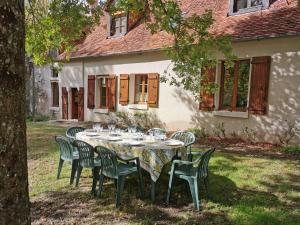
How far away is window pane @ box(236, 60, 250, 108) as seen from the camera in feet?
29.3

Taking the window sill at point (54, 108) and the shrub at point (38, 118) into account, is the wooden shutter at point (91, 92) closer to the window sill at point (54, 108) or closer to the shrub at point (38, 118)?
the window sill at point (54, 108)

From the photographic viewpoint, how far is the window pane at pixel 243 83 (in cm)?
893

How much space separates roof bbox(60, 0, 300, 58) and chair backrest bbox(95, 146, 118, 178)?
3.80 m

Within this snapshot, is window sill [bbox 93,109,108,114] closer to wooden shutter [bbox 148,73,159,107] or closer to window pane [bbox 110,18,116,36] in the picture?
wooden shutter [bbox 148,73,159,107]

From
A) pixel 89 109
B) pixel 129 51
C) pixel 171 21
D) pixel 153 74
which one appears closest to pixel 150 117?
pixel 153 74

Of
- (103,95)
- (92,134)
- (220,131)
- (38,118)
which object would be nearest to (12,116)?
(92,134)

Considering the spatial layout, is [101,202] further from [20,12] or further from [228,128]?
[228,128]

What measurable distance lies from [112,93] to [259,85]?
705 centimetres

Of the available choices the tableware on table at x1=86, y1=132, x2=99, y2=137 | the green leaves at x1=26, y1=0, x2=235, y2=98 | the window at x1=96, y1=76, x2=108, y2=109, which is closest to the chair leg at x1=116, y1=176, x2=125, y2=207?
the tableware on table at x1=86, y1=132, x2=99, y2=137

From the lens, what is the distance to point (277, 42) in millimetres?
8016

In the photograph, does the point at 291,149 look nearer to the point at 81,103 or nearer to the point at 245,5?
the point at 245,5

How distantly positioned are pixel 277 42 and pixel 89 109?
9689 mm

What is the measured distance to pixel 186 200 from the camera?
4.32 m

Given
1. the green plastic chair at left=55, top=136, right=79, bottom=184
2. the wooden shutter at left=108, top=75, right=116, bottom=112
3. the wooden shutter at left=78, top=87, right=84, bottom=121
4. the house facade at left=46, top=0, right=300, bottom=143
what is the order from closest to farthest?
the green plastic chair at left=55, top=136, right=79, bottom=184, the house facade at left=46, top=0, right=300, bottom=143, the wooden shutter at left=108, top=75, right=116, bottom=112, the wooden shutter at left=78, top=87, right=84, bottom=121
